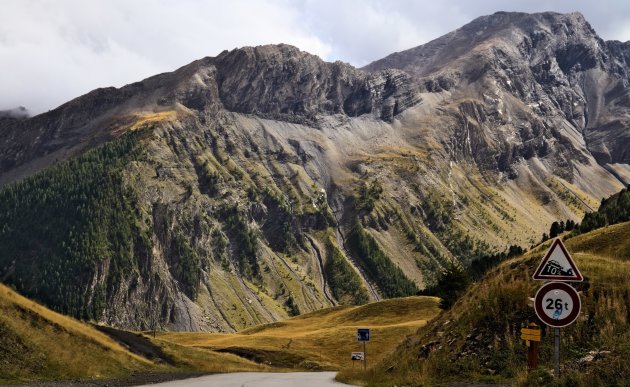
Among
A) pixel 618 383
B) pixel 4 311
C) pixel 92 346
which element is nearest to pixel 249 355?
pixel 92 346

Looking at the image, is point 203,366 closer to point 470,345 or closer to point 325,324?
point 470,345

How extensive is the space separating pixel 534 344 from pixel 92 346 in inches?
1450

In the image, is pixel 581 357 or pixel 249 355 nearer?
pixel 581 357

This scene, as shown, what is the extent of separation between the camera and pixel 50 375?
36.5 meters

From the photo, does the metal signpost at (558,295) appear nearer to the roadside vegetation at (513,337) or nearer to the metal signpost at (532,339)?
the roadside vegetation at (513,337)

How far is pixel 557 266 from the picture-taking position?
16.2 metres

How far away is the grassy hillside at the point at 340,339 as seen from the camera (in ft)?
287

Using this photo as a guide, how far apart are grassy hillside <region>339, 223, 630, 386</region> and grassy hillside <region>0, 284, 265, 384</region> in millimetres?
19202

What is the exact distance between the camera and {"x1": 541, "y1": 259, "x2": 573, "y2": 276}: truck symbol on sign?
52.7ft

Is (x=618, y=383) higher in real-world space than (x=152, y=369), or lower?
higher

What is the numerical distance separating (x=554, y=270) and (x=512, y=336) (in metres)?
11.6

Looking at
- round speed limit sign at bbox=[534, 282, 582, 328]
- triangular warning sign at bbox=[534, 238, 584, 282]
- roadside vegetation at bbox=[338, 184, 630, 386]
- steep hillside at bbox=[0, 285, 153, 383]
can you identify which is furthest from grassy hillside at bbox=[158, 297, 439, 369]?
round speed limit sign at bbox=[534, 282, 582, 328]

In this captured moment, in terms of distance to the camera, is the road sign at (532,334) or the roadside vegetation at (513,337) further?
the road sign at (532,334)

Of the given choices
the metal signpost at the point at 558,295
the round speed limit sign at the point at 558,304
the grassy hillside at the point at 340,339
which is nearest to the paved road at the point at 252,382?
the metal signpost at the point at 558,295
